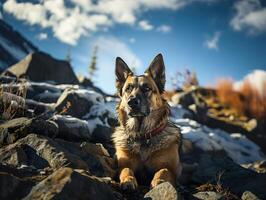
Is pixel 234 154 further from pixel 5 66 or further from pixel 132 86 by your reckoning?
pixel 5 66

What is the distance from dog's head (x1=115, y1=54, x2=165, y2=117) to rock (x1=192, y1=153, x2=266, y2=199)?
1.85 metres

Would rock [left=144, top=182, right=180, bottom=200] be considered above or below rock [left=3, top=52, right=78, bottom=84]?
below

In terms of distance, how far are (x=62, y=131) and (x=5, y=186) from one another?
13.3 ft

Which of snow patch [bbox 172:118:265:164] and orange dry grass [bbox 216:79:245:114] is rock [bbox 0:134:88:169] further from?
orange dry grass [bbox 216:79:245:114]

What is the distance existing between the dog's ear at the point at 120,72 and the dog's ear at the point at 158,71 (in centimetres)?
47

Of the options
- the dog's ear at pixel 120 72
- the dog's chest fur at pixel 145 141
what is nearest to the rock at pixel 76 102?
the dog's ear at pixel 120 72

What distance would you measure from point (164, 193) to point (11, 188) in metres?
1.76

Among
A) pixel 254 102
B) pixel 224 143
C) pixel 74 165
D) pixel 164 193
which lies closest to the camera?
pixel 164 193

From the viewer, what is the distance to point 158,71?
22.5 feet

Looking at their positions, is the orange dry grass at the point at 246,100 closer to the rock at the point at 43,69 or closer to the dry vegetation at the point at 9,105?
the rock at the point at 43,69

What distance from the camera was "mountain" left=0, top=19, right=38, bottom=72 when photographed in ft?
73.0

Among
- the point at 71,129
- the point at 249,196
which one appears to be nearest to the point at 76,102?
the point at 71,129

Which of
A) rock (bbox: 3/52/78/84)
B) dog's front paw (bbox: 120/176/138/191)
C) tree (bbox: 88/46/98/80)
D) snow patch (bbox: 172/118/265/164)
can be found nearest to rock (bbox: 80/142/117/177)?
dog's front paw (bbox: 120/176/138/191)

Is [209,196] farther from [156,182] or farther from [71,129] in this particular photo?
[71,129]
